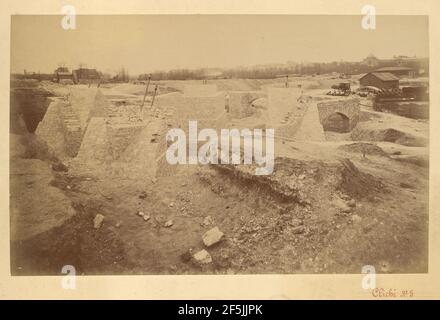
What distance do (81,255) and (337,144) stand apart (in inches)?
119

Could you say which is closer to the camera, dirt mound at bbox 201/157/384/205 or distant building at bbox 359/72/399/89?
dirt mound at bbox 201/157/384/205

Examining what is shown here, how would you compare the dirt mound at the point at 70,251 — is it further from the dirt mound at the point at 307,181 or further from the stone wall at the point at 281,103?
the stone wall at the point at 281,103

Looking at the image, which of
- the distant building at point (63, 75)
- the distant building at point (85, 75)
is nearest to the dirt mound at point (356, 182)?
the distant building at point (85, 75)

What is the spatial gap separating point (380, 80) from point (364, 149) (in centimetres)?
82

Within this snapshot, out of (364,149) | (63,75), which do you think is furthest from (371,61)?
(63,75)

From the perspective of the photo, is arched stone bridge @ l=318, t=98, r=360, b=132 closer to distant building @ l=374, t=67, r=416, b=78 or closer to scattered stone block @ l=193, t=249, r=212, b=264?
distant building @ l=374, t=67, r=416, b=78

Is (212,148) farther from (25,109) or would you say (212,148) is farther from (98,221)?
(25,109)

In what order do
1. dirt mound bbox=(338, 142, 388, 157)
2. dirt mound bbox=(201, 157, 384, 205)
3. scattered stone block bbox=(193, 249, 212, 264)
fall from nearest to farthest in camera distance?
scattered stone block bbox=(193, 249, 212, 264), dirt mound bbox=(201, 157, 384, 205), dirt mound bbox=(338, 142, 388, 157)

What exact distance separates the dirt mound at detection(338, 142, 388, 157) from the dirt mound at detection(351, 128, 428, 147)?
0.07 metres

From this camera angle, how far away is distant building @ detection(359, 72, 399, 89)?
4027 mm

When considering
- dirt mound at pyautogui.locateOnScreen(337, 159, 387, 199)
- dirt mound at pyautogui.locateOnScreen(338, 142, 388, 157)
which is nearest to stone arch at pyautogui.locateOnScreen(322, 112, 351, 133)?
dirt mound at pyautogui.locateOnScreen(338, 142, 388, 157)

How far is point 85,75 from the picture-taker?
384cm
